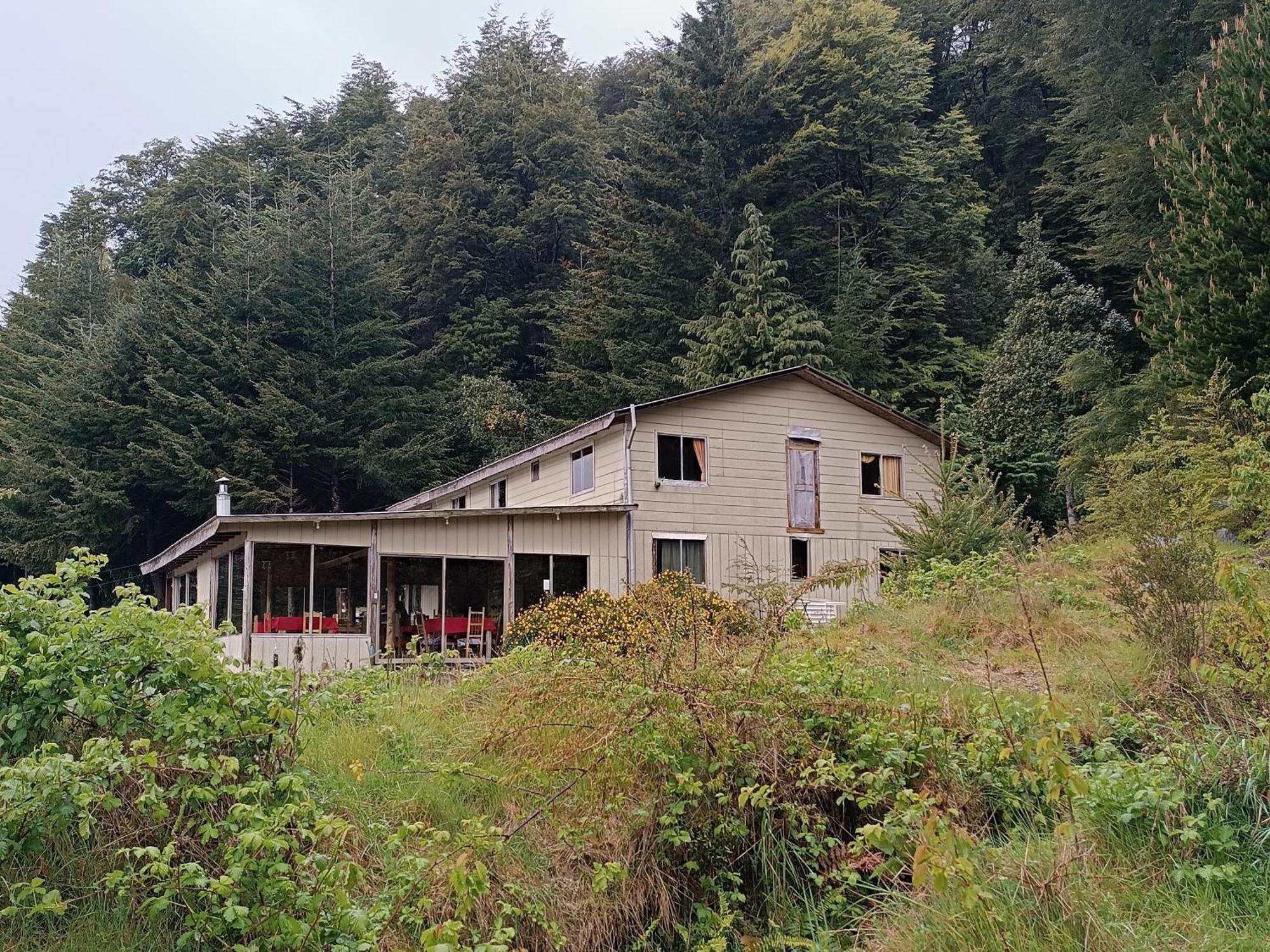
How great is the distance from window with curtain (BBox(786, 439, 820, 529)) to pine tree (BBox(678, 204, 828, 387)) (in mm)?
7085

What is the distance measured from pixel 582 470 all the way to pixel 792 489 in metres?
4.18

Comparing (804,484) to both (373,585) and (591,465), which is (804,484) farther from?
(373,585)

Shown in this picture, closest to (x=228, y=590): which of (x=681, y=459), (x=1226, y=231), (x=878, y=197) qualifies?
(x=681, y=459)

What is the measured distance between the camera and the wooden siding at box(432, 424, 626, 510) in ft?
64.4

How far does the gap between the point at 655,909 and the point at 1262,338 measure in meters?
15.4

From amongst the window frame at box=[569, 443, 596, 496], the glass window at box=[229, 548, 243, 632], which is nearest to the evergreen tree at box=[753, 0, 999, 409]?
the window frame at box=[569, 443, 596, 496]

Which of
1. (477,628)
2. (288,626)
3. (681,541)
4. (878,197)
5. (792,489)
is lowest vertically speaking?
(477,628)

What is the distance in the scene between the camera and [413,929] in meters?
5.46

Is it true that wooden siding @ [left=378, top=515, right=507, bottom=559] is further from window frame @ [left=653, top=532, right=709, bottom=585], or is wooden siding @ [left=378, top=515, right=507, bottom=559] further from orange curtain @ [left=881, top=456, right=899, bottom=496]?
orange curtain @ [left=881, top=456, right=899, bottom=496]

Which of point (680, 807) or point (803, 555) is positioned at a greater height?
point (803, 555)

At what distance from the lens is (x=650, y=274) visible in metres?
33.7

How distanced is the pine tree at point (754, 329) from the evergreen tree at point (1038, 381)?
4.90m

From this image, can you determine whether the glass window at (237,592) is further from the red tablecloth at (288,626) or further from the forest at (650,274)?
the forest at (650,274)

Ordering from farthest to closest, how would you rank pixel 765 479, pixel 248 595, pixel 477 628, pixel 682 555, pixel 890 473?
pixel 890 473 < pixel 765 479 < pixel 682 555 < pixel 477 628 < pixel 248 595
